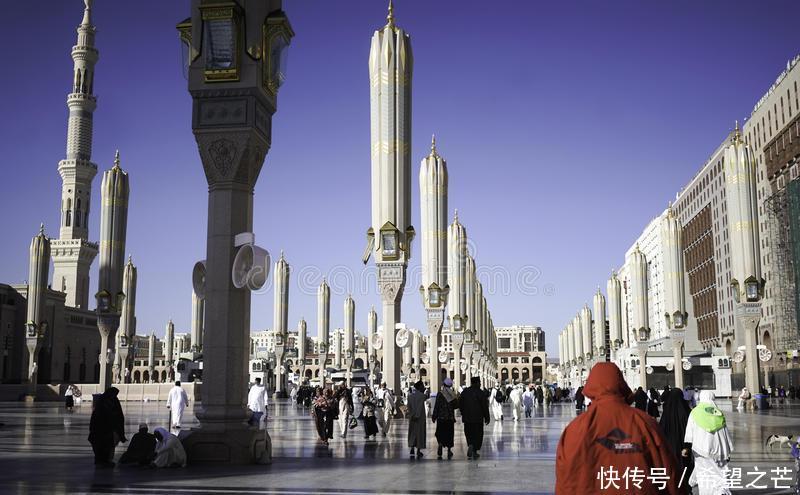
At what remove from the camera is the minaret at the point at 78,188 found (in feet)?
291

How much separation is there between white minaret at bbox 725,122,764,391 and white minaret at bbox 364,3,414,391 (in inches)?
700

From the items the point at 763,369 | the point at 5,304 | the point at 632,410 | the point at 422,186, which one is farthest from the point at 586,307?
the point at 632,410

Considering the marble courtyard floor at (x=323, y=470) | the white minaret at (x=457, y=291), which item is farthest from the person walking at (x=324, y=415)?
the white minaret at (x=457, y=291)

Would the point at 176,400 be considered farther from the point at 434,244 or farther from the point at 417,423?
the point at 434,244

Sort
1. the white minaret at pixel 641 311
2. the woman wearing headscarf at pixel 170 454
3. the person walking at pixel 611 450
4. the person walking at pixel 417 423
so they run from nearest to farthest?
the person walking at pixel 611 450
the woman wearing headscarf at pixel 170 454
the person walking at pixel 417 423
the white minaret at pixel 641 311

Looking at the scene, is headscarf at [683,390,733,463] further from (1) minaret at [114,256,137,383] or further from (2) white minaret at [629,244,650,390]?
(2) white minaret at [629,244,650,390]

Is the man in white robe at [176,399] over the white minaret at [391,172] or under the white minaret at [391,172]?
under

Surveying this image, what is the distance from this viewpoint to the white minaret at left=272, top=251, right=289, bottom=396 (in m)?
64.4

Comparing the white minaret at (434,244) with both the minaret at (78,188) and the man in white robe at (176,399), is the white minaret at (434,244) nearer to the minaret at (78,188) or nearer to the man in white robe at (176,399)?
the man in white robe at (176,399)

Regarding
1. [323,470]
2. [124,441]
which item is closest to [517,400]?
[323,470]

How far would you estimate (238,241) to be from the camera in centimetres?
1145

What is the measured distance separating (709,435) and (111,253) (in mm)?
37915

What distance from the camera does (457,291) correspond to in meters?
47.0

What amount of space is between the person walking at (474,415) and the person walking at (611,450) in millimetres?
9863
